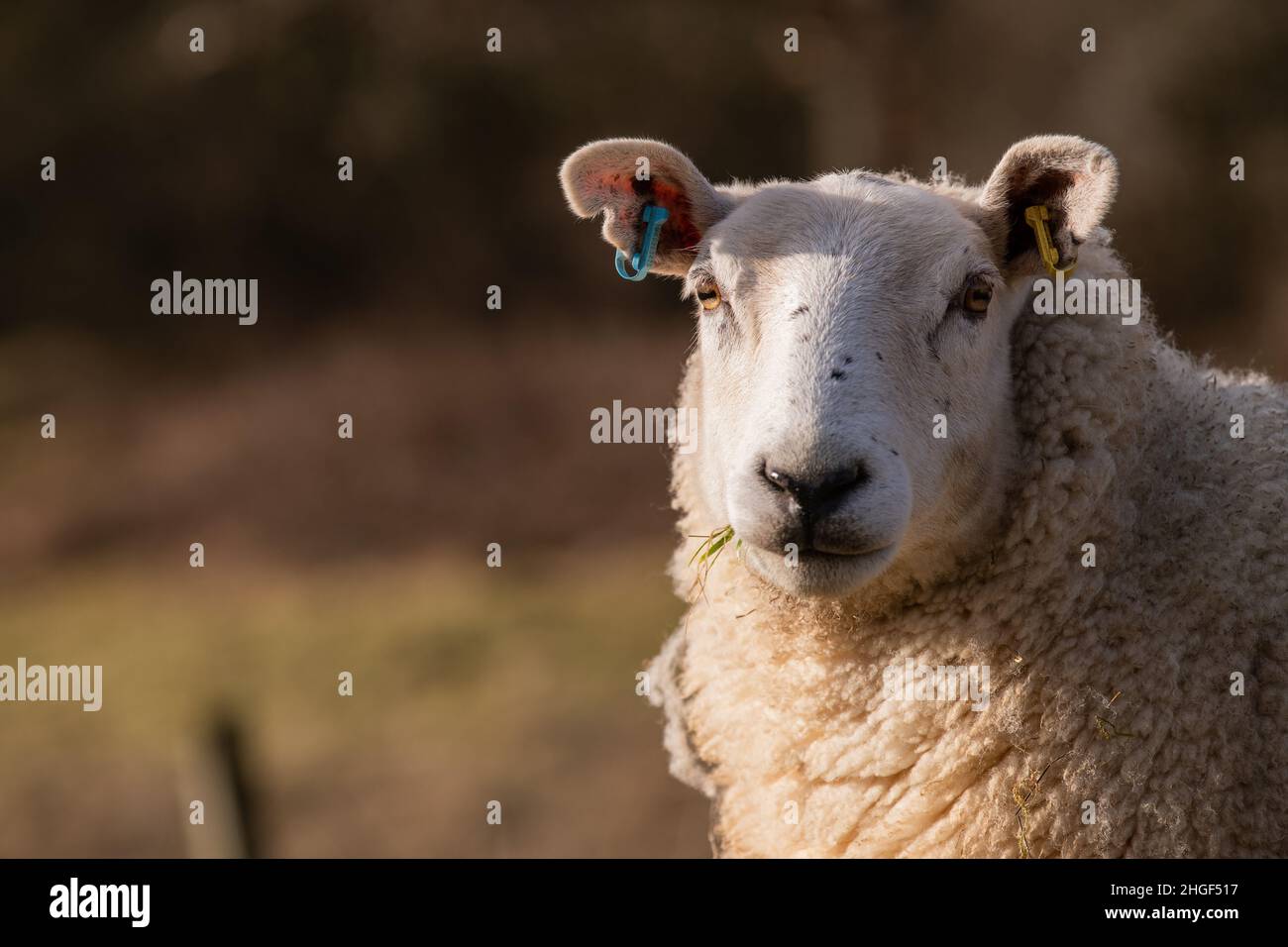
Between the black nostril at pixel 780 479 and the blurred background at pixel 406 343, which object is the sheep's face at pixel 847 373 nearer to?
the black nostril at pixel 780 479

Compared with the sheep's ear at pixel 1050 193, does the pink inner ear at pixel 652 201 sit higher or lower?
higher

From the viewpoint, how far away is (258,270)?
19625mm

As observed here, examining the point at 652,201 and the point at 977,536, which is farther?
the point at 652,201

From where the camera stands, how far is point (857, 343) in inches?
125

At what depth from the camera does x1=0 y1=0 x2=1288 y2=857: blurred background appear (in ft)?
36.7

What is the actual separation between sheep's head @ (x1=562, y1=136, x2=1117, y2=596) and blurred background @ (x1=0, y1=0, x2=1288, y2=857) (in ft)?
14.1

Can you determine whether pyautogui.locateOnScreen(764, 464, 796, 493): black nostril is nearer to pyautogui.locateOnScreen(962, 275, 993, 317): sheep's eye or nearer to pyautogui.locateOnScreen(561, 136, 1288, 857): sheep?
pyautogui.locateOnScreen(561, 136, 1288, 857): sheep

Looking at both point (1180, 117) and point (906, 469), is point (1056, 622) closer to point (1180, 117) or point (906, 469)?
point (906, 469)

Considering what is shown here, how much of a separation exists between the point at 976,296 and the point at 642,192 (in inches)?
40.6

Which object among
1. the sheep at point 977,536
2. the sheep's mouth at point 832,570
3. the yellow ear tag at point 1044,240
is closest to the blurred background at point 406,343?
the sheep at point 977,536

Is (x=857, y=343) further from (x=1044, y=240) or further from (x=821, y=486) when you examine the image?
(x=1044, y=240)

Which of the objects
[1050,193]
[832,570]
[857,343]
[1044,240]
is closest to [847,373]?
[857,343]

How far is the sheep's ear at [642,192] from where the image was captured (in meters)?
3.67

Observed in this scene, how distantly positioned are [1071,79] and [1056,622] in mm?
13878
